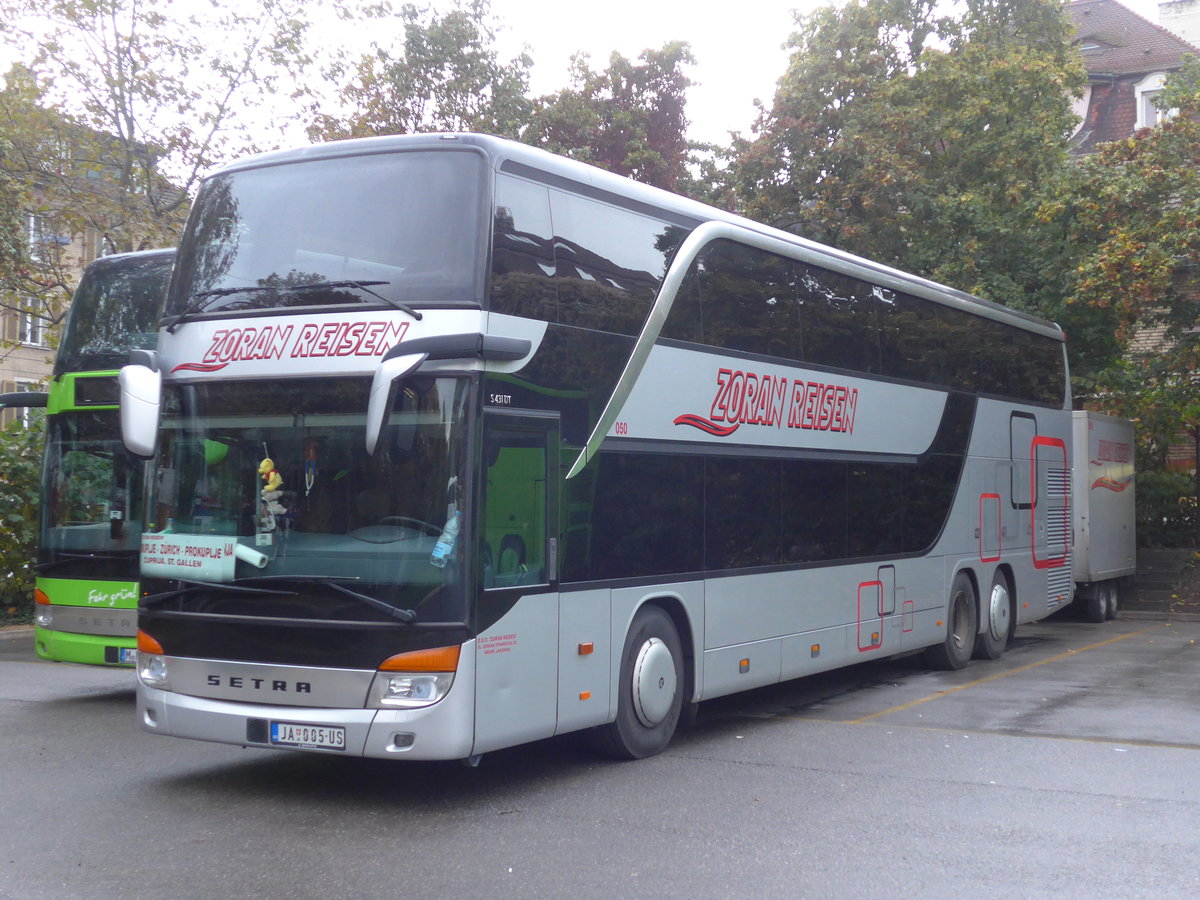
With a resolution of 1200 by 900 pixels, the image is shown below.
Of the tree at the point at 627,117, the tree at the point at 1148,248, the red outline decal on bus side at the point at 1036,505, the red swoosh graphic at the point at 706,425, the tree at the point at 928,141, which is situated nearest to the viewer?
the red swoosh graphic at the point at 706,425

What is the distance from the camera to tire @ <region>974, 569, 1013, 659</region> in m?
15.3

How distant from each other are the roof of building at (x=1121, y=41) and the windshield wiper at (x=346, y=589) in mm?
38321

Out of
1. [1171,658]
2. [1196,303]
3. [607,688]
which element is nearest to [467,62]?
[1196,303]

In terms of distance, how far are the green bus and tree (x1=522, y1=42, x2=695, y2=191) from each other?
70.1 ft

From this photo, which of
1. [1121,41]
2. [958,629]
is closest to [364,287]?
[958,629]

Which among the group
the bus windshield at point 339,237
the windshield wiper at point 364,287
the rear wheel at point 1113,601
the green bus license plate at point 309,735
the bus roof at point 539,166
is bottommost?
the rear wheel at point 1113,601

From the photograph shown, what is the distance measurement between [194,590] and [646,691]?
10.3 ft

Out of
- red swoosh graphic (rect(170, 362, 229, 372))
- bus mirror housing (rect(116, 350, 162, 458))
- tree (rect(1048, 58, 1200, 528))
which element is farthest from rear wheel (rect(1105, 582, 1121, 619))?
bus mirror housing (rect(116, 350, 162, 458))

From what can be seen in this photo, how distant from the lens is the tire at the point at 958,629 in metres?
14.4

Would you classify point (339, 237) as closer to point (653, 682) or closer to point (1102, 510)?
point (653, 682)

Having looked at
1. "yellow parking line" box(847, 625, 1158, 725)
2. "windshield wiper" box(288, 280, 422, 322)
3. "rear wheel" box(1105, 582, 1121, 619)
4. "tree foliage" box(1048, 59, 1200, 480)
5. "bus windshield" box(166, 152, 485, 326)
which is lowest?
"yellow parking line" box(847, 625, 1158, 725)

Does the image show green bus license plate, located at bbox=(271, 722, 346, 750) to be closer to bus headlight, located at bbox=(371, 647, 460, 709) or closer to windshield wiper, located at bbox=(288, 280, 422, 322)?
bus headlight, located at bbox=(371, 647, 460, 709)

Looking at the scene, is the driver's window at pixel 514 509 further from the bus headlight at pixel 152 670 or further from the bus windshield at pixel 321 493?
the bus headlight at pixel 152 670

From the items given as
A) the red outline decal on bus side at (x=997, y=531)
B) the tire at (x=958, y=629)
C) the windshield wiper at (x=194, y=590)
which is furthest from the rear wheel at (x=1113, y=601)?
the windshield wiper at (x=194, y=590)
